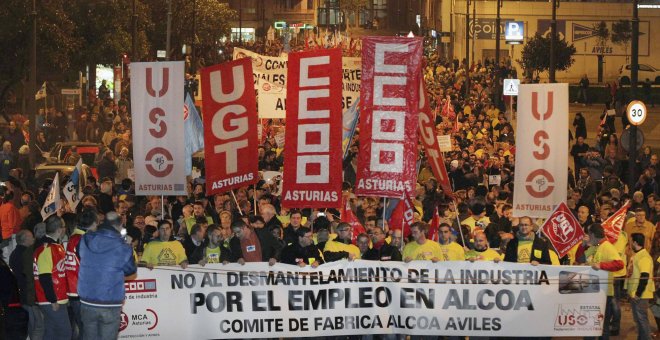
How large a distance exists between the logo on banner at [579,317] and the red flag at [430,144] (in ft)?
8.43

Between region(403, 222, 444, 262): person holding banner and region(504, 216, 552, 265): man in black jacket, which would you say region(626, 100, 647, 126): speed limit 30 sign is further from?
region(403, 222, 444, 262): person holding banner

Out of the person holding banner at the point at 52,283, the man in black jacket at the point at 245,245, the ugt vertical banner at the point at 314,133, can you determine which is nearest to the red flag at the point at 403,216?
the ugt vertical banner at the point at 314,133

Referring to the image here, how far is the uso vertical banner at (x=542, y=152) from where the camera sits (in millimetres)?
16359

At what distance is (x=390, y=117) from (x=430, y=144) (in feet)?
2.94

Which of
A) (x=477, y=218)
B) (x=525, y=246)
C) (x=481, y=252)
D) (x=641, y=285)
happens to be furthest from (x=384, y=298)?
(x=477, y=218)

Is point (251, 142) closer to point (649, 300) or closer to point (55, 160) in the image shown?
point (649, 300)

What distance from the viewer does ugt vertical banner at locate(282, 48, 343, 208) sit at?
615 inches

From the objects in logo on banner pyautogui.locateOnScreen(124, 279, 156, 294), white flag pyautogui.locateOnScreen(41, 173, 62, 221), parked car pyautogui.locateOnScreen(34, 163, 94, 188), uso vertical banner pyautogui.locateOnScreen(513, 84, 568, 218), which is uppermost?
uso vertical banner pyautogui.locateOnScreen(513, 84, 568, 218)

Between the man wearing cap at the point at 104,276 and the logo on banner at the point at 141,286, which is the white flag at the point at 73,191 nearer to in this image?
the logo on banner at the point at 141,286

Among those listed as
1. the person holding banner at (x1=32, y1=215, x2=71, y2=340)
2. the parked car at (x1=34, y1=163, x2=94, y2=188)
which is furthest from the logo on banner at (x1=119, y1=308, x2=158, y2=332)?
the parked car at (x1=34, y1=163, x2=94, y2=188)

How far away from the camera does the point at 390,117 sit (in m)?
15.4

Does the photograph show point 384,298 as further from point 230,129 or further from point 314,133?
point 230,129

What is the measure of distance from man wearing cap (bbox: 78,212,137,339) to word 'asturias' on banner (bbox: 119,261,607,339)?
2.23 m

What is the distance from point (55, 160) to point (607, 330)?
66.8 ft
